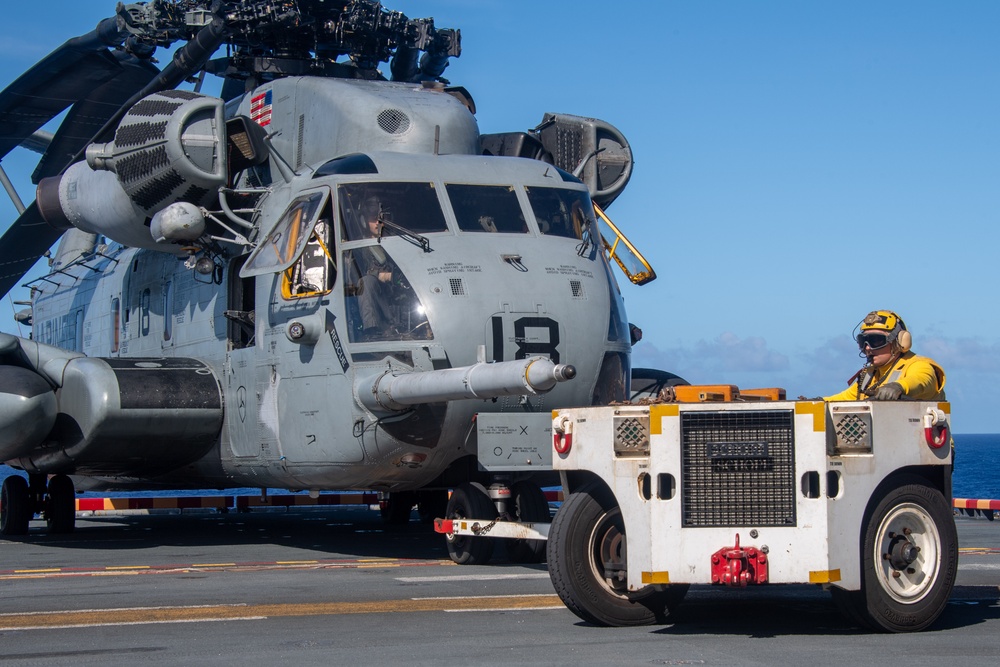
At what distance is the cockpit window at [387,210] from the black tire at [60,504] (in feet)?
23.4

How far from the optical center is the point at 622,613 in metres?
8.36

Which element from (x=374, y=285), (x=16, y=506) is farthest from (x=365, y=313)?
(x=16, y=506)

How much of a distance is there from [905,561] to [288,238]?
7.13 metres

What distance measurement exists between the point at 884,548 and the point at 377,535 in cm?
979

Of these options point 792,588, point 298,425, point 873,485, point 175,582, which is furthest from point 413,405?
point 873,485

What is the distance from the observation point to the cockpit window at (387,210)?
12.6 m

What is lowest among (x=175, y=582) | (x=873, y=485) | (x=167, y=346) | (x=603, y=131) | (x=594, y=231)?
(x=175, y=582)

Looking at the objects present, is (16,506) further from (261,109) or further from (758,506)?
(758,506)

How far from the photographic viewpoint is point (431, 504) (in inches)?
730

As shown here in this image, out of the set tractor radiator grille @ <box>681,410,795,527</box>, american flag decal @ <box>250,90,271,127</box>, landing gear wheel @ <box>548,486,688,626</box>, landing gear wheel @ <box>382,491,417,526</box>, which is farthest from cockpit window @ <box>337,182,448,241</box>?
landing gear wheel @ <box>382,491,417,526</box>

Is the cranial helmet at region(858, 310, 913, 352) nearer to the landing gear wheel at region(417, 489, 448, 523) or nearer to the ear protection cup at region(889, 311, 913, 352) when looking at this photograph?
the ear protection cup at region(889, 311, 913, 352)

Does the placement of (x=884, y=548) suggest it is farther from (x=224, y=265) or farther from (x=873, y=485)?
(x=224, y=265)

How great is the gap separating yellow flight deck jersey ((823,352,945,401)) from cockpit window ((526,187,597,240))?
15.5 feet

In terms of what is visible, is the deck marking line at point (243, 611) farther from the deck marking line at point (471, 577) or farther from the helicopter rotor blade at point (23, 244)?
the helicopter rotor blade at point (23, 244)
